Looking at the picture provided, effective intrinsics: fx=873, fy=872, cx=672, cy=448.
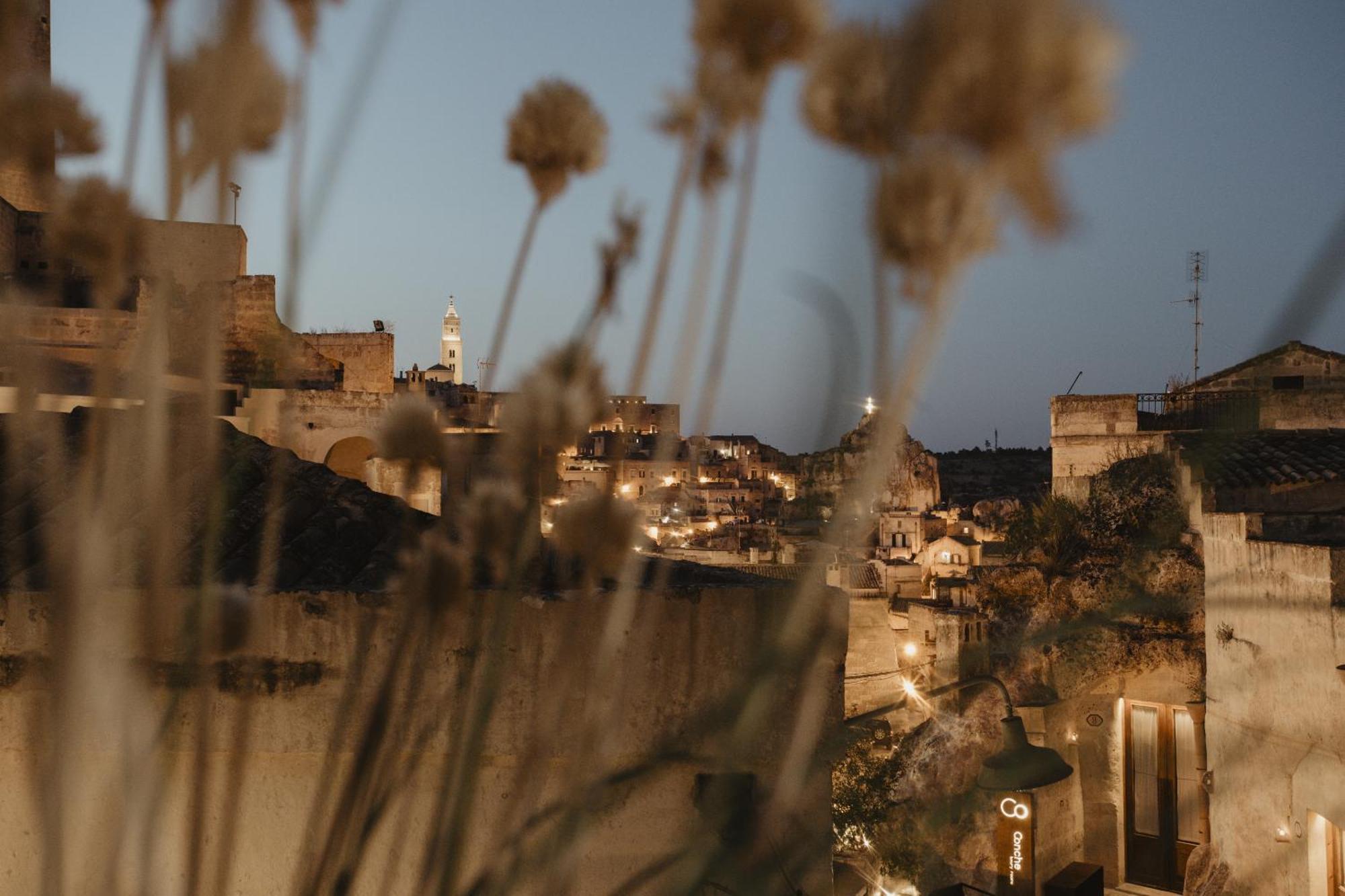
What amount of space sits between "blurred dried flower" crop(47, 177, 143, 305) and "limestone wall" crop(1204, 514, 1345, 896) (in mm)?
7677

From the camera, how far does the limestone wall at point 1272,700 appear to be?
645 centimetres

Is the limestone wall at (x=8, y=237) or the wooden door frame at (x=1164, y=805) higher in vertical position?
the limestone wall at (x=8, y=237)

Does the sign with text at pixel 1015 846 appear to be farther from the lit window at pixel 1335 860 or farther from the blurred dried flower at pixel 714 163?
the blurred dried flower at pixel 714 163

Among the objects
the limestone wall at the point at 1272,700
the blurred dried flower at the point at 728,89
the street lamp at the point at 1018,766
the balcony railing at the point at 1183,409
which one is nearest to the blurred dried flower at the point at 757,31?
the blurred dried flower at the point at 728,89

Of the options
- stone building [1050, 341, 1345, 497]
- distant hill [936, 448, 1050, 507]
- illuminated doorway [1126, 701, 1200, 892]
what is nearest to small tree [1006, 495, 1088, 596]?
stone building [1050, 341, 1345, 497]

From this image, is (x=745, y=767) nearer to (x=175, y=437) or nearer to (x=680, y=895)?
(x=680, y=895)

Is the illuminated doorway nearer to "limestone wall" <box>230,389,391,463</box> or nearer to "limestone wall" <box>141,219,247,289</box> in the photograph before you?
"limestone wall" <box>230,389,391,463</box>

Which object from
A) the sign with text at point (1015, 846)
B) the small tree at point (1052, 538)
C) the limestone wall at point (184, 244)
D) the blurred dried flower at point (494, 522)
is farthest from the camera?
the small tree at point (1052, 538)

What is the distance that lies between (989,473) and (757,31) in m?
50.9

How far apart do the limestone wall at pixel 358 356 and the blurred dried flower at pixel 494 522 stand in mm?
15737

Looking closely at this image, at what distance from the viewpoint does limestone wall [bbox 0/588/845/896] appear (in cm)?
233

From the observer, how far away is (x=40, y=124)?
2.25 metres

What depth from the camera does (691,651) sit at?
2.41m

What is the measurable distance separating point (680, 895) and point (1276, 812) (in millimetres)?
6994
